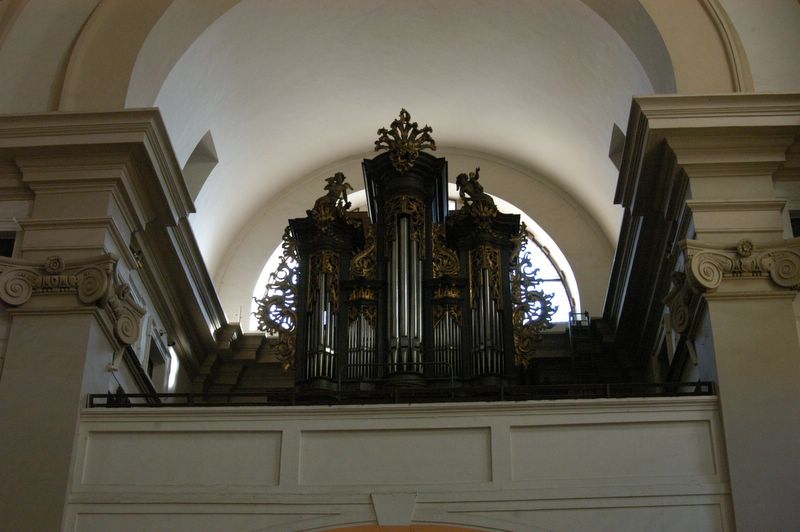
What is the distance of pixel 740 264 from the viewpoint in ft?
36.8

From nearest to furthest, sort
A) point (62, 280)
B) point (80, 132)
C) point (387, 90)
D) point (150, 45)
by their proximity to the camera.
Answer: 1. point (62, 280)
2. point (80, 132)
3. point (150, 45)
4. point (387, 90)

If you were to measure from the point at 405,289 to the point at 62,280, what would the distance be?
11.3 feet

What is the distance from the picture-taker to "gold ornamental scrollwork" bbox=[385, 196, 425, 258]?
13.4 meters

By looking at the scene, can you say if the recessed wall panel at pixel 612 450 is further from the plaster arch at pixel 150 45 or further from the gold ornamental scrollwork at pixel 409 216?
the plaster arch at pixel 150 45

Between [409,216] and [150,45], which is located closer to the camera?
[150,45]

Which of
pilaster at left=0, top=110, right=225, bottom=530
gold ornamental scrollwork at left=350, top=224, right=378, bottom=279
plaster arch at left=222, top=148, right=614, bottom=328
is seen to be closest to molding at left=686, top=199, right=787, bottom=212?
gold ornamental scrollwork at left=350, top=224, right=378, bottom=279

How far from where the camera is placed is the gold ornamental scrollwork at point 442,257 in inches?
523

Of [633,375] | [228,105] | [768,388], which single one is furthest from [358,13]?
[768,388]

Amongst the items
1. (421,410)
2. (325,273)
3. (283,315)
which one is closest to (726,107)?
(421,410)

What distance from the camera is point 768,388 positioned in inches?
422

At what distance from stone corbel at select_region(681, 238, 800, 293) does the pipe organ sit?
7.41 ft

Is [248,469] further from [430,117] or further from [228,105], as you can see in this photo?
[430,117]

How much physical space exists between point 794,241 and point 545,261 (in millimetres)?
6524

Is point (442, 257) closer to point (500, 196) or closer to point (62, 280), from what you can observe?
point (62, 280)
